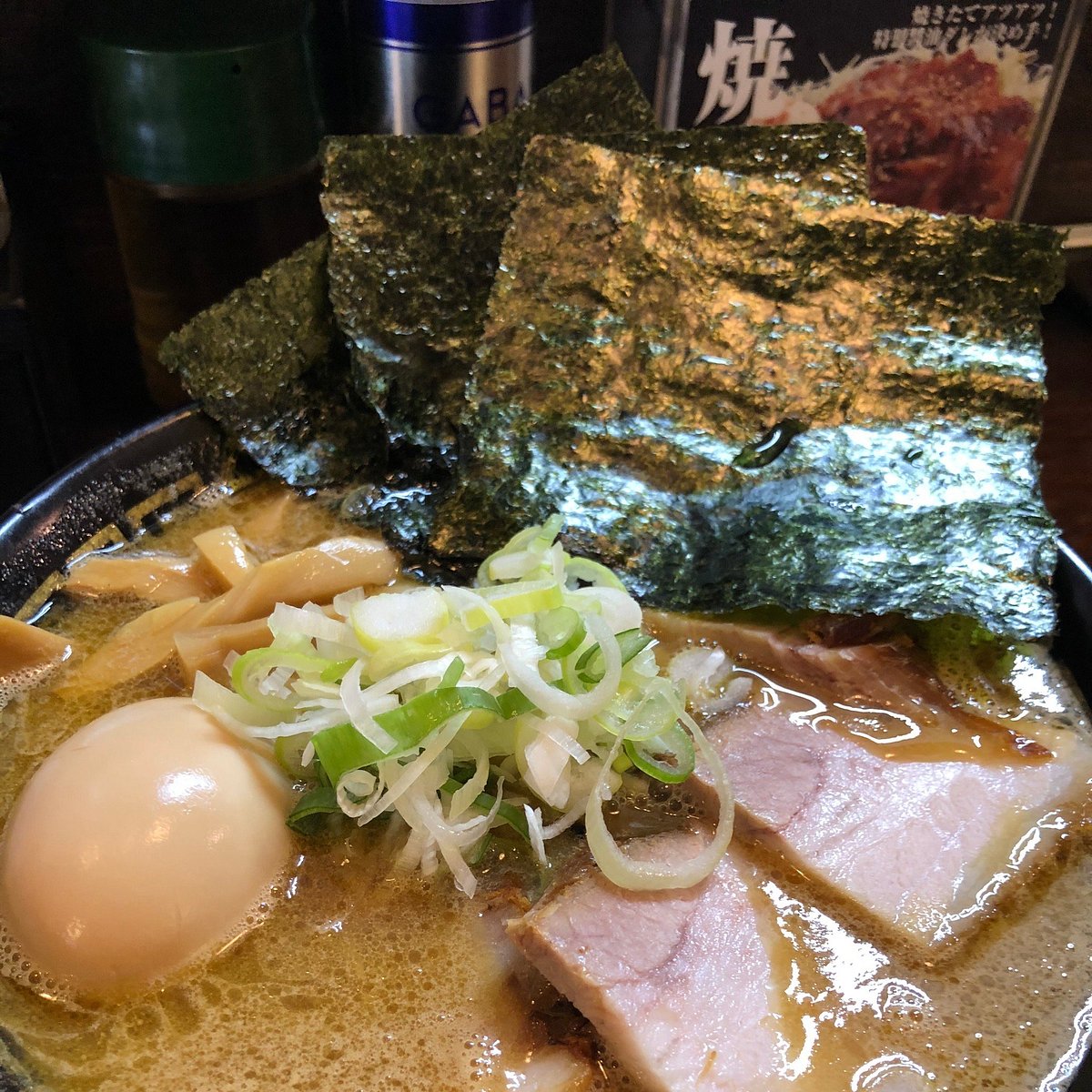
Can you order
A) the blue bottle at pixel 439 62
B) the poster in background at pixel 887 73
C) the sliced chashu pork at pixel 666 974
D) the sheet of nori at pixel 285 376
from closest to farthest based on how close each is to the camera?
the sliced chashu pork at pixel 666 974 → the sheet of nori at pixel 285 376 → the blue bottle at pixel 439 62 → the poster in background at pixel 887 73

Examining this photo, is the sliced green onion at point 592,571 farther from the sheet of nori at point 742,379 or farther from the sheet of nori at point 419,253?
the sheet of nori at point 419,253

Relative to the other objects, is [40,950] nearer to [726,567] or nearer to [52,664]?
[52,664]

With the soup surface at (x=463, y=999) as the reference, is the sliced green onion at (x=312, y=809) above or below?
above

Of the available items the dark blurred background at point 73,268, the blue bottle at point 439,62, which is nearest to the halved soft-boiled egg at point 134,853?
the dark blurred background at point 73,268

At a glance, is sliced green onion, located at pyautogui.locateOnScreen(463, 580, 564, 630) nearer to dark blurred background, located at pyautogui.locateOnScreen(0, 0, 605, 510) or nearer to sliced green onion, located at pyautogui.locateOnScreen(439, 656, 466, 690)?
sliced green onion, located at pyautogui.locateOnScreen(439, 656, 466, 690)

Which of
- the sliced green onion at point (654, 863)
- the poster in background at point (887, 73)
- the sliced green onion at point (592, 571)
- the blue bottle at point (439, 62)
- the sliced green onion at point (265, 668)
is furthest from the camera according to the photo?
the poster in background at point (887, 73)

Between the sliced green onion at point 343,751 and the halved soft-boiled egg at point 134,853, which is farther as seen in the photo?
the sliced green onion at point 343,751
